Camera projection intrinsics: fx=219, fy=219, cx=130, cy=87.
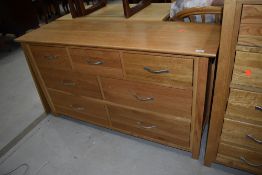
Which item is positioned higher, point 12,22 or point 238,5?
point 238,5

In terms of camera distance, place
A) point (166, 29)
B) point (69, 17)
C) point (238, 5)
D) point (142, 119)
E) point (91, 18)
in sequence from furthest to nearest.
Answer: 1. point (69, 17)
2. point (91, 18)
3. point (142, 119)
4. point (166, 29)
5. point (238, 5)

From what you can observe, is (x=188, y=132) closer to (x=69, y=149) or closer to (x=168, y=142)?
(x=168, y=142)

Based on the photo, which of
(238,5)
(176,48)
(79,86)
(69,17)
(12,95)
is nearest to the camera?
(238,5)

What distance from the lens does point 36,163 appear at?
1.52m

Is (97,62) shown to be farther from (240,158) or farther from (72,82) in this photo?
(240,158)

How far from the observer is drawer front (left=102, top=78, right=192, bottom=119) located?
3.81 feet

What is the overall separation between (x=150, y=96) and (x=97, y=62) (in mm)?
367

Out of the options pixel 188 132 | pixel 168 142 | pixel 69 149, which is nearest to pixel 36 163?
pixel 69 149

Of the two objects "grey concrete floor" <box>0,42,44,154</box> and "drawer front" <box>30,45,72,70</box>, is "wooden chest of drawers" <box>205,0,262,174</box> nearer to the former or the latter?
"drawer front" <box>30,45,72,70</box>

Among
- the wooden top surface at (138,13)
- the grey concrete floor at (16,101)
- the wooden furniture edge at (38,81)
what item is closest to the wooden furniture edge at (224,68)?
the wooden top surface at (138,13)

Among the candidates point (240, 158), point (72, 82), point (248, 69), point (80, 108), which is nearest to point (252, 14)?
point (248, 69)

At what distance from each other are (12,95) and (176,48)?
197 centimetres

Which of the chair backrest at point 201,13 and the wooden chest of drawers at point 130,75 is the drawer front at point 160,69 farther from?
the chair backrest at point 201,13

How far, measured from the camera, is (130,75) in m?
1.22
